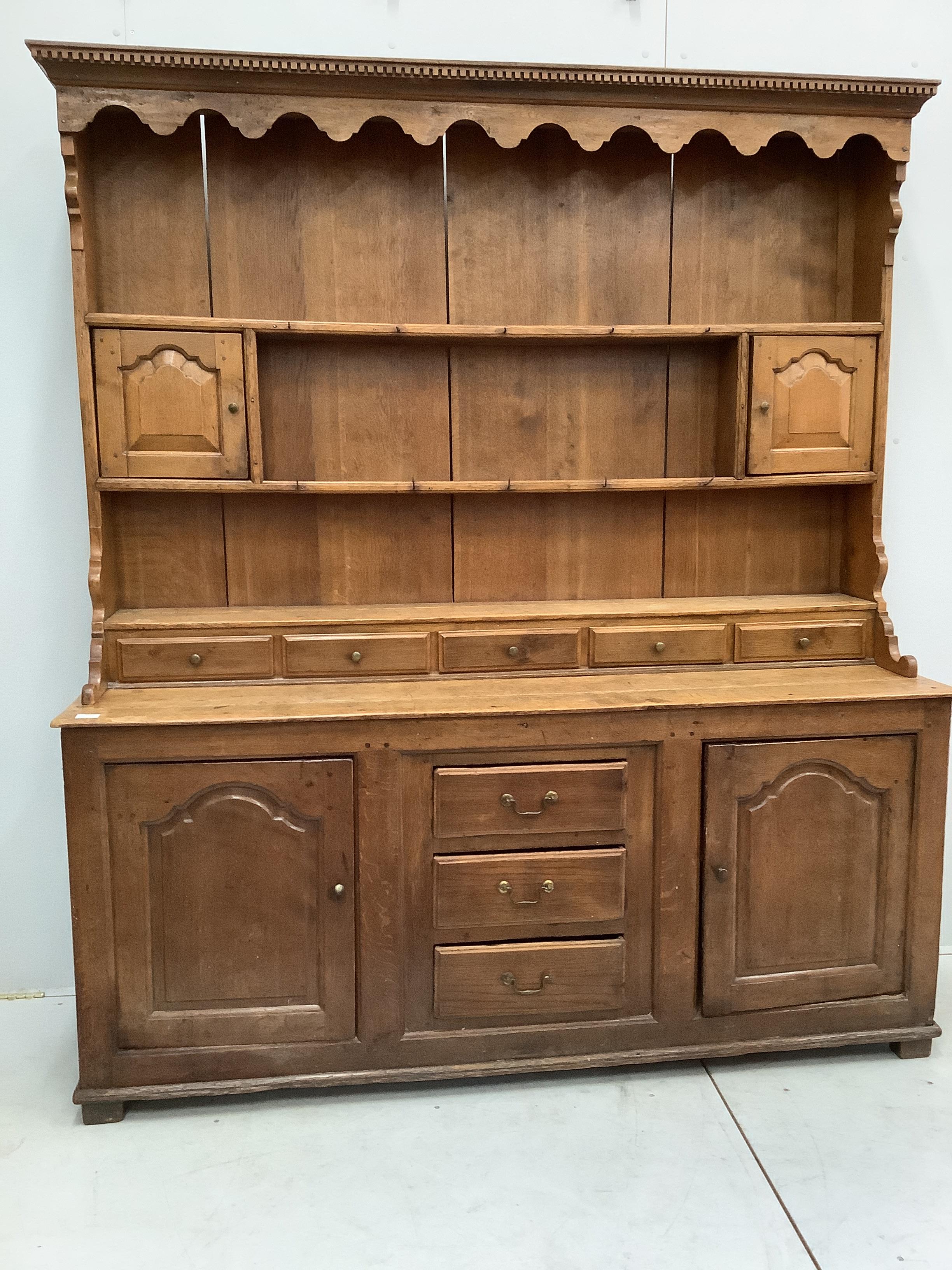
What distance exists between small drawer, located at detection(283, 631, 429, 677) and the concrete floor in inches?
39.4

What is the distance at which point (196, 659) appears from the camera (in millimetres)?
2338

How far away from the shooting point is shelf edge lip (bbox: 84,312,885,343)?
2.23m

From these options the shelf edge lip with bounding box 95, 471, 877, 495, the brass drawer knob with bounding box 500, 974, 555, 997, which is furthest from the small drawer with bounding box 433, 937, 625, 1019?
the shelf edge lip with bounding box 95, 471, 877, 495

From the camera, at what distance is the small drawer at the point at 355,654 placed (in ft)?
7.80

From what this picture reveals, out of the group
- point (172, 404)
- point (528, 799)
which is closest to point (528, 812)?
point (528, 799)

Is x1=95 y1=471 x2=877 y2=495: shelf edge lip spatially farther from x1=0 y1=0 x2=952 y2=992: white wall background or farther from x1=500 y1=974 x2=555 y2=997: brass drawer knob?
x1=500 y1=974 x2=555 y2=997: brass drawer knob

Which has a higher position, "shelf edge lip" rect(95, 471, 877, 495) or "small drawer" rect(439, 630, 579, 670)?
"shelf edge lip" rect(95, 471, 877, 495)

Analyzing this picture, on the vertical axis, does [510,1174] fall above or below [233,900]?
below

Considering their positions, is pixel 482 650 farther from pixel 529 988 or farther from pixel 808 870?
pixel 808 870

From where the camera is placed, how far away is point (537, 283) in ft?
8.27

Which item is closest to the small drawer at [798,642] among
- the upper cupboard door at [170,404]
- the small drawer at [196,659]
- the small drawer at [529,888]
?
the small drawer at [529,888]

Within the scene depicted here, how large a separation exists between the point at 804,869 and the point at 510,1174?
962 millimetres

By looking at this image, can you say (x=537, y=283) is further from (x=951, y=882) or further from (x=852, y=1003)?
(x=951, y=882)

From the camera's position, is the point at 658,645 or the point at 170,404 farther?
the point at 658,645
